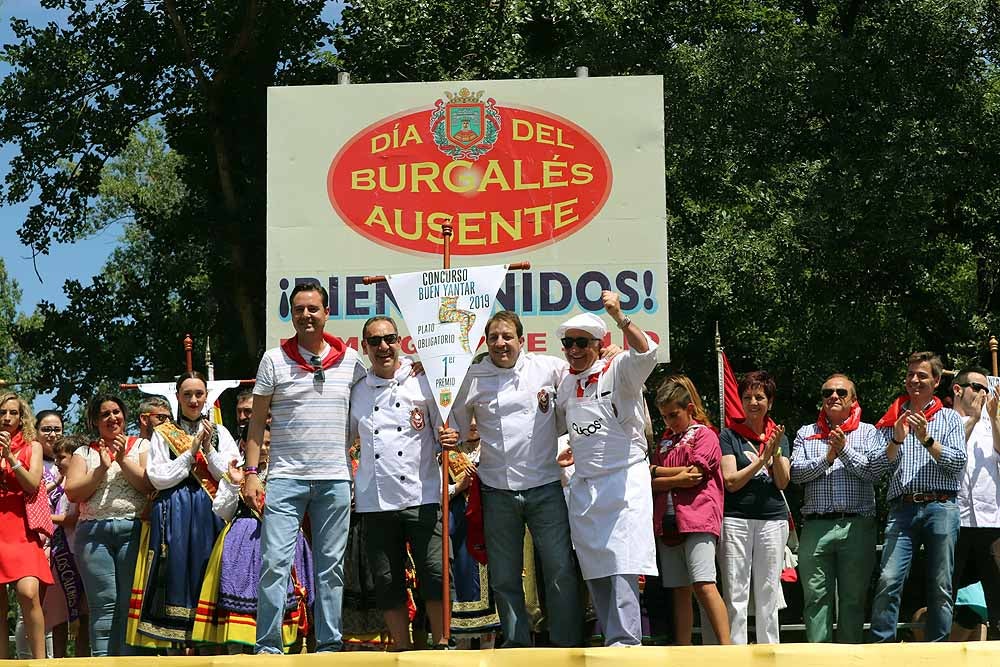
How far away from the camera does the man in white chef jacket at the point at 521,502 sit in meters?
6.76

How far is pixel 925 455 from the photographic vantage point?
733 cm

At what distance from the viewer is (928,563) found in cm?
728

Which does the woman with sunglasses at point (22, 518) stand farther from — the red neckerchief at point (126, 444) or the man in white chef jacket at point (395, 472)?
the man in white chef jacket at point (395, 472)

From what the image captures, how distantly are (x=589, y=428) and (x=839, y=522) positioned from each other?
1.57 metres

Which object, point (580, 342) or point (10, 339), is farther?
point (10, 339)

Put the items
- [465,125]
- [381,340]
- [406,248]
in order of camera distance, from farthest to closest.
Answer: [465,125] < [406,248] < [381,340]

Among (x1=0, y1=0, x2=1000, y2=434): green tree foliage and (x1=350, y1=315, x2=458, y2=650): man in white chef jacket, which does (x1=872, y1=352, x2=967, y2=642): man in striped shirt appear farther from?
(x1=0, y1=0, x2=1000, y2=434): green tree foliage

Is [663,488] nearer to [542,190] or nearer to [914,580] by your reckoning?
[542,190]

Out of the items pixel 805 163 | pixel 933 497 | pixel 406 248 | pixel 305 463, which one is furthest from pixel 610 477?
pixel 805 163

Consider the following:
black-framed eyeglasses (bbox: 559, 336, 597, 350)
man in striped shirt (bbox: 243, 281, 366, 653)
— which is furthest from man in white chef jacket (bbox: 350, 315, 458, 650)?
black-framed eyeglasses (bbox: 559, 336, 597, 350)

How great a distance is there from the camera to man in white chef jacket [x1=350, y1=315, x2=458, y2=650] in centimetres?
682

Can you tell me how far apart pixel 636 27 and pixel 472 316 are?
9.50 meters

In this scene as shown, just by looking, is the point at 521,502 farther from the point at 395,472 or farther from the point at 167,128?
the point at 167,128

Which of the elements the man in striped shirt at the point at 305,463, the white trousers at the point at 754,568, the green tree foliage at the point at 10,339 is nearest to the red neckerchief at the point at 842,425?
the white trousers at the point at 754,568
